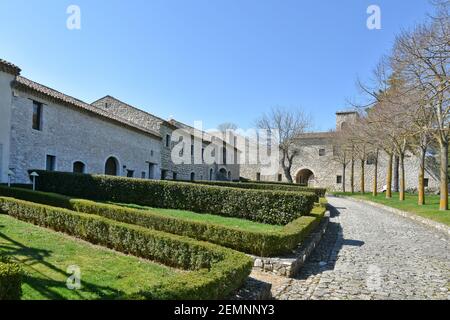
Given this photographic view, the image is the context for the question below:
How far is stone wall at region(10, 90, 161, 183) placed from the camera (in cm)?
1513

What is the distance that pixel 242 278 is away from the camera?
4.91m

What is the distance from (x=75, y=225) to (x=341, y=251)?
7014 millimetres

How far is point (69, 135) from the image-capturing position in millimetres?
17969

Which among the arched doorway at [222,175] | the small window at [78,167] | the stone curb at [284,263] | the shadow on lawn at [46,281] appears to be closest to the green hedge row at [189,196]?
the small window at [78,167]

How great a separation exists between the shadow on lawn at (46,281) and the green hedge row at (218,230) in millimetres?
2921

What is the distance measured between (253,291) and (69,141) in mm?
16375

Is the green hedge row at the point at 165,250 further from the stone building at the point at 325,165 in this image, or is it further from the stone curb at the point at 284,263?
the stone building at the point at 325,165

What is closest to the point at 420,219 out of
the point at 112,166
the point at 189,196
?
the point at 189,196

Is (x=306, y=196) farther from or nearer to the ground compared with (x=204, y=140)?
nearer to the ground

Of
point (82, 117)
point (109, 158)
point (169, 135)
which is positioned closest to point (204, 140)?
point (169, 135)

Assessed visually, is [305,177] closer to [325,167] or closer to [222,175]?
[325,167]

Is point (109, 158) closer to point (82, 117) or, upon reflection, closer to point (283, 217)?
point (82, 117)

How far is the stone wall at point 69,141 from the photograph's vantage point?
15.1m

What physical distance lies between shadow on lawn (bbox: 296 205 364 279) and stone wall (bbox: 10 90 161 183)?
1387cm
